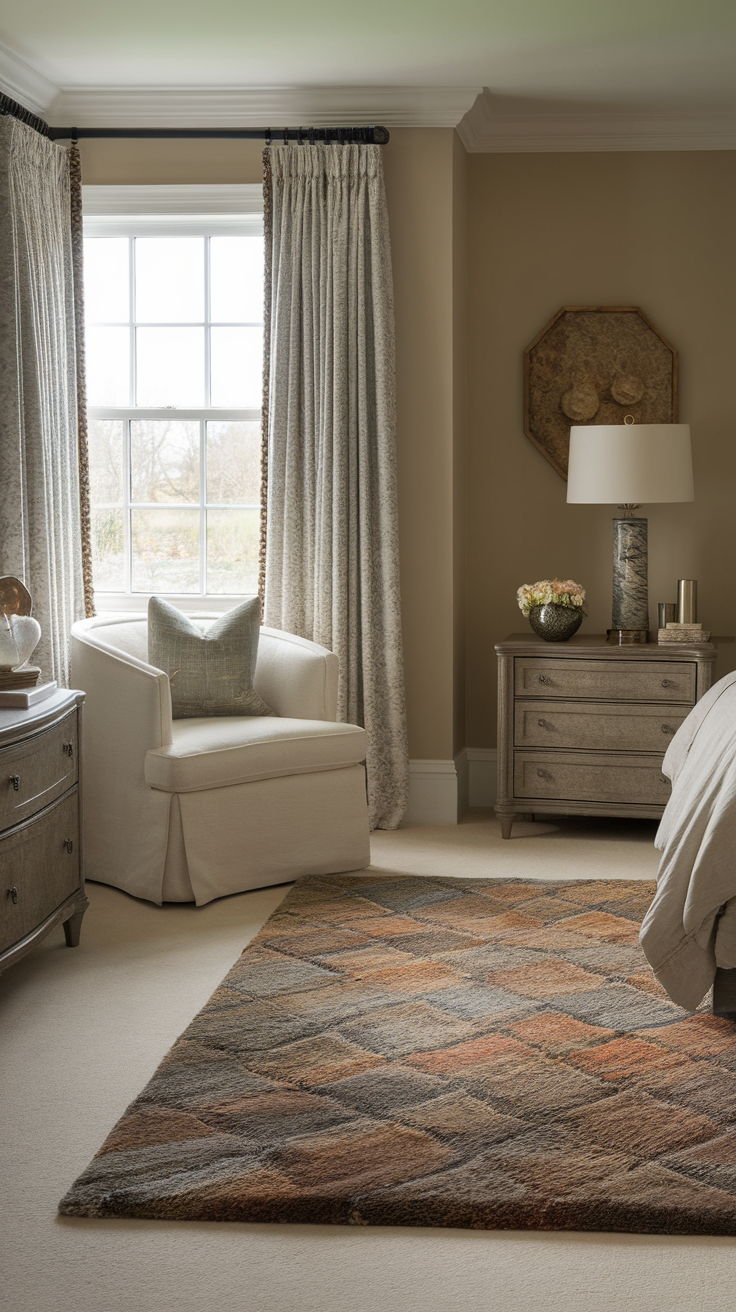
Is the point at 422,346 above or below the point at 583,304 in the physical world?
below

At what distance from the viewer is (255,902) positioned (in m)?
3.74

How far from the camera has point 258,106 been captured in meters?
4.57

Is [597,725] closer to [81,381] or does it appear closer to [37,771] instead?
[37,771]

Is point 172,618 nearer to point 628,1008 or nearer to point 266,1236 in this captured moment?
point 628,1008

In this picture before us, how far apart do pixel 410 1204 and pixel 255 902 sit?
1.80m

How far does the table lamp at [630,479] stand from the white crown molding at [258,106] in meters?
1.30

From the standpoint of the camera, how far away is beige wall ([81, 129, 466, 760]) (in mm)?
4602

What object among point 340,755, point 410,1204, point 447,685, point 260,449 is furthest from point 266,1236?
point 260,449

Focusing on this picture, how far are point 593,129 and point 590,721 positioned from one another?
2317 millimetres

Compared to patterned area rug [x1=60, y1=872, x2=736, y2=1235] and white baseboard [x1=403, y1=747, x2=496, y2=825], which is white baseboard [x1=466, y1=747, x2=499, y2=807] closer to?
white baseboard [x1=403, y1=747, x2=496, y2=825]

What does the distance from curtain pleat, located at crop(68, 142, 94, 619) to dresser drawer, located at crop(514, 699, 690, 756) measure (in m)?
1.70

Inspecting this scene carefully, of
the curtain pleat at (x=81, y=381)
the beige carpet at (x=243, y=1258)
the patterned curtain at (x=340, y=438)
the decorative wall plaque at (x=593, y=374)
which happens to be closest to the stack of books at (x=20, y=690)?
the beige carpet at (x=243, y=1258)

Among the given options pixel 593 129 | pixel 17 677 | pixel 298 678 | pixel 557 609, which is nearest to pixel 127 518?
pixel 298 678

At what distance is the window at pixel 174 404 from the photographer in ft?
15.8
